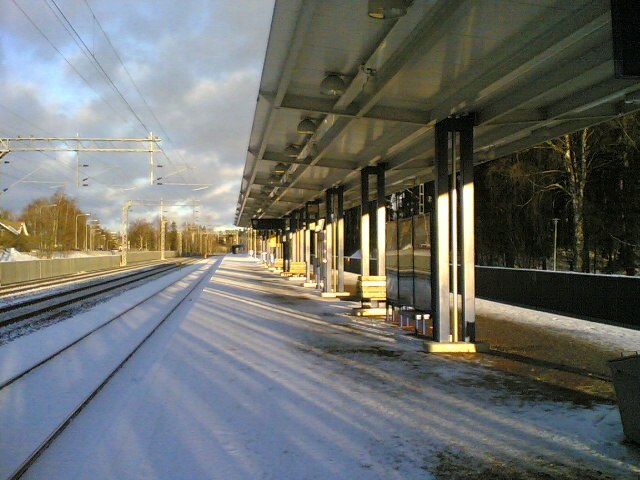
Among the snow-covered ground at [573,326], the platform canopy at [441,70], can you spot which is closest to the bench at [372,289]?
the snow-covered ground at [573,326]

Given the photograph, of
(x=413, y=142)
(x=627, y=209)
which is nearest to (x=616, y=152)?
(x=627, y=209)

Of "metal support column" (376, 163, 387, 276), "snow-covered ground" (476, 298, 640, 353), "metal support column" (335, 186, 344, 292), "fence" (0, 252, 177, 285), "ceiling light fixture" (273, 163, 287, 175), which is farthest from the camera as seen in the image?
"fence" (0, 252, 177, 285)

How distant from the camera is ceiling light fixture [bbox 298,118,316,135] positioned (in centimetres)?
1309

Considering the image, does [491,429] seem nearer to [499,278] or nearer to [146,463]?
[146,463]

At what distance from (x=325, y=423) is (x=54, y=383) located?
4056 mm

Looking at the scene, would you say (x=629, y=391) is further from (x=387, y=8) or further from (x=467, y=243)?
(x=467, y=243)

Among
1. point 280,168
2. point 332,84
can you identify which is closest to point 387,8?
point 332,84

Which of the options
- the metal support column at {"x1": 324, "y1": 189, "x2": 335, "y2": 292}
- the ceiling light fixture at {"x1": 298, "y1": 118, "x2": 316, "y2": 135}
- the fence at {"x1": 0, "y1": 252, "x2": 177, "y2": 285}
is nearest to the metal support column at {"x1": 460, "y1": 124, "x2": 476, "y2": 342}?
the ceiling light fixture at {"x1": 298, "y1": 118, "x2": 316, "y2": 135}

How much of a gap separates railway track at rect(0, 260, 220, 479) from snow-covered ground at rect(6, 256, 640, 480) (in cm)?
18

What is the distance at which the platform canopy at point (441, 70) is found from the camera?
705cm

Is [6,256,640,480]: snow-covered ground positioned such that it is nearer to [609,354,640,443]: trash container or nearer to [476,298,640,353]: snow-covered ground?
[609,354,640,443]: trash container

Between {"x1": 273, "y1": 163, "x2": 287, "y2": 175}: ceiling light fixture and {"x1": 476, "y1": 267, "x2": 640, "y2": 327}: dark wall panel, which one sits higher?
{"x1": 273, "y1": 163, "x2": 287, "y2": 175}: ceiling light fixture

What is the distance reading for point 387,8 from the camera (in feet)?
21.2

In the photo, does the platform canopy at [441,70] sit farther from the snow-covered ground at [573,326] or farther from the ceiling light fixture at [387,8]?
the snow-covered ground at [573,326]
